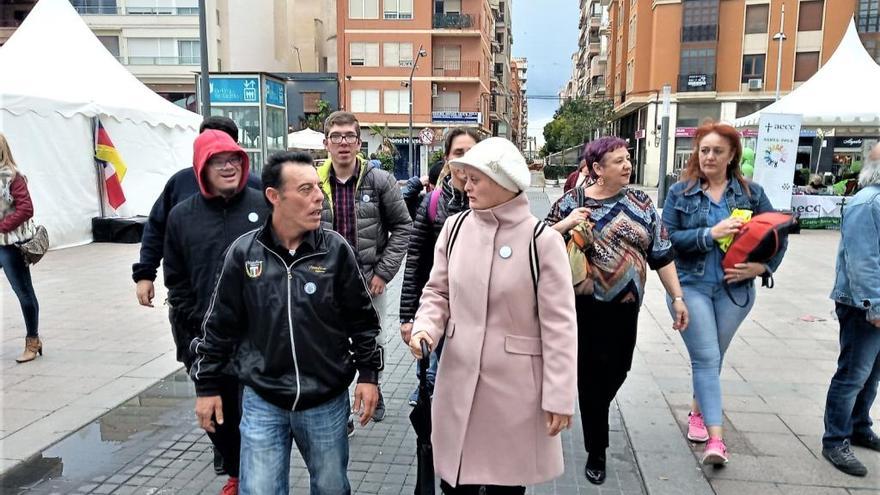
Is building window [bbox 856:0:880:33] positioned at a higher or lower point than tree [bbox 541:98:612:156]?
higher

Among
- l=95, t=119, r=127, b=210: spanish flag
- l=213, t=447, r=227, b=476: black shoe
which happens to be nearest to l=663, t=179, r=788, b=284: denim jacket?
l=213, t=447, r=227, b=476: black shoe

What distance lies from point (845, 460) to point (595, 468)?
4.75ft

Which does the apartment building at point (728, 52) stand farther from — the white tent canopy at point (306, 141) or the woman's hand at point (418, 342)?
the woman's hand at point (418, 342)

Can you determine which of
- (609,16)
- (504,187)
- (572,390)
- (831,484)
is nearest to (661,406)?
(831,484)

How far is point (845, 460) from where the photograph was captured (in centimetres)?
367

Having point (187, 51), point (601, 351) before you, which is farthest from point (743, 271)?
point (187, 51)

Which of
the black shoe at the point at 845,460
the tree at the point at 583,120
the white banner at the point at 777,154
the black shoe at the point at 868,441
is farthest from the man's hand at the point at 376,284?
the tree at the point at 583,120

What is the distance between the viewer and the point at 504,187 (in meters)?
2.43

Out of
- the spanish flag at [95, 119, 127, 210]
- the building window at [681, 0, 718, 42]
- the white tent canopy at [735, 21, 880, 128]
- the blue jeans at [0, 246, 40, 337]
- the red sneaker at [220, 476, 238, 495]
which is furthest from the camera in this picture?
the building window at [681, 0, 718, 42]

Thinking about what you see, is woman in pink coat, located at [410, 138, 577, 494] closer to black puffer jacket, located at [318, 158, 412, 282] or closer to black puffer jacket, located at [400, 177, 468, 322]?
black puffer jacket, located at [400, 177, 468, 322]

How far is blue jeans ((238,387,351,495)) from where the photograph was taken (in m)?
2.48

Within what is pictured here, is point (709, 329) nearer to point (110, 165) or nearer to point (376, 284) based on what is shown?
point (376, 284)

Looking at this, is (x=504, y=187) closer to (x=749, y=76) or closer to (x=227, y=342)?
(x=227, y=342)

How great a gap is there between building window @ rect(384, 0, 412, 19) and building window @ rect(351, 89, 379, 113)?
5.79 metres
